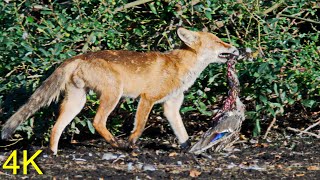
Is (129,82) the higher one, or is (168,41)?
(168,41)

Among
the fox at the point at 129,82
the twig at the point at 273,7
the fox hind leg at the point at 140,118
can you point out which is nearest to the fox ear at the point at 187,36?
the fox at the point at 129,82

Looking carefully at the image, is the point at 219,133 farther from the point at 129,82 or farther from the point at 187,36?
the point at 187,36

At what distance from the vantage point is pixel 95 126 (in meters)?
8.77

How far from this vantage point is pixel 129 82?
29.5ft

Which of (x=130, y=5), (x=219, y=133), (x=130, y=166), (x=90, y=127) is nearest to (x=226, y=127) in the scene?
(x=219, y=133)

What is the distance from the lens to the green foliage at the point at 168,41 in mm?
9344

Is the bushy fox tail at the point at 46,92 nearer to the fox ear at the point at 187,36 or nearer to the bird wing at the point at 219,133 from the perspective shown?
the fox ear at the point at 187,36

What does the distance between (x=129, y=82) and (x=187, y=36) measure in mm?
953

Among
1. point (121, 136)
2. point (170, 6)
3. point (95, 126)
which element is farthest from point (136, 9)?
point (95, 126)

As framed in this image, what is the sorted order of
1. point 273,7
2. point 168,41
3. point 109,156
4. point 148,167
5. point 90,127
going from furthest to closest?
1. point 273,7
2. point 168,41
3. point 90,127
4. point 109,156
5. point 148,167

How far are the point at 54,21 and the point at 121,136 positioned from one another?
1.72m

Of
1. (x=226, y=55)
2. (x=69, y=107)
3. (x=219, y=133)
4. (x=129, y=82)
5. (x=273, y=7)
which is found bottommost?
(x=219, y=133)

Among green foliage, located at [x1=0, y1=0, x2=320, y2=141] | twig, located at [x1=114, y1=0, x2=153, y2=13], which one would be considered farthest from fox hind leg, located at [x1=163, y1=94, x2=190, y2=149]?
twig, located at [x1=114, y1=0, x2=153, y2=13]

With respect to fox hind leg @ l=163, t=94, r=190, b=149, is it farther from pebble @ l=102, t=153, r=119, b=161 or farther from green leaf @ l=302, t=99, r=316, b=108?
green leaf @ l=302, t=99, r=316, b=108
